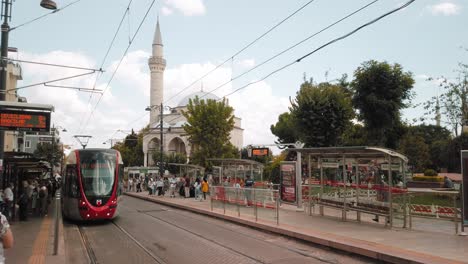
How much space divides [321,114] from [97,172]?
62.7ft

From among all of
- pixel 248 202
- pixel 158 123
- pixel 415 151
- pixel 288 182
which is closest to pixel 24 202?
pixel 248 202

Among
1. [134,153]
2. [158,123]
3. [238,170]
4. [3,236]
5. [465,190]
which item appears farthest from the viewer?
[134,153]

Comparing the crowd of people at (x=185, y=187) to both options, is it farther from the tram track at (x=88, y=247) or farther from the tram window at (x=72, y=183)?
the tram track at (x=88, y=247)

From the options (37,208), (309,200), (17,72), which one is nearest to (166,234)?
(309,200)

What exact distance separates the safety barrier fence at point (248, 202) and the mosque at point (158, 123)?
62.6 metres

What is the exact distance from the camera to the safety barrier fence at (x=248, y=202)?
15584 mm

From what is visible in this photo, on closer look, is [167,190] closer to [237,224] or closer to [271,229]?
[237,224]

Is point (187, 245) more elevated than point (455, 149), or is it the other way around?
point (455, 149)

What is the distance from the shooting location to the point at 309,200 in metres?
16.7

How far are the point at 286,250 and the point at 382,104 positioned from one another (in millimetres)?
26778

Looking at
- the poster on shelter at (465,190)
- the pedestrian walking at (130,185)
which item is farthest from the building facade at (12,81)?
the poster on shelter at (465,190)

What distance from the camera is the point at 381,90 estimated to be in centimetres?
3528

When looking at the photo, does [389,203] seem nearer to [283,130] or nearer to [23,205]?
[23,205]

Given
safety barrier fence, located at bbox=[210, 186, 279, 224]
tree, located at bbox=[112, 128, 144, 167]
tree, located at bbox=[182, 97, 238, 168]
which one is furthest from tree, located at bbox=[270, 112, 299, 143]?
safety barrier fence, located at bbox=[210, 186, 279, 224]
